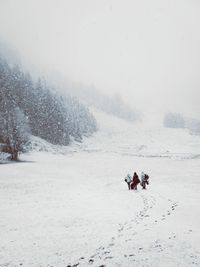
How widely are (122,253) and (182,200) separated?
10340mm

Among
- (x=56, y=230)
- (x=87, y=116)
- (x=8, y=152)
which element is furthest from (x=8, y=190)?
(x=87, y=116)

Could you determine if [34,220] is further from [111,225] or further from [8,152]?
[8,152]

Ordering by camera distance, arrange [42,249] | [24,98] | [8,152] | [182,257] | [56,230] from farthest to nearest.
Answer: [24,98]
[8,152]
[56,230]
[42,249]
[182,257]

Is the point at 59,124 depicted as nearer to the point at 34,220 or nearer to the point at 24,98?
the point at 24,98

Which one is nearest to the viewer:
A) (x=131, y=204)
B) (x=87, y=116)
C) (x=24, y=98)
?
(x=131, y=204)

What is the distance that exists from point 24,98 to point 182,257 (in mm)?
83612

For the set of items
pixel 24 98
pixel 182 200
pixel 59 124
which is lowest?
pixel 182 200

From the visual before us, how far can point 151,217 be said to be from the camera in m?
12.8

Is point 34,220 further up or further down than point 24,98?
further down

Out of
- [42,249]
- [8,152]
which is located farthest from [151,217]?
[8,152]

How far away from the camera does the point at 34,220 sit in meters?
12.5

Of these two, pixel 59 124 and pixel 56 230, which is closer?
pixel 56 230

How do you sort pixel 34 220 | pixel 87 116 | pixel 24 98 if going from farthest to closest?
1. pixel 87 116
2. pixel 24 98
3. pixel 34 220

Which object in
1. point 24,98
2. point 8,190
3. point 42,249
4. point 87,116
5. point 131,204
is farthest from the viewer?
point 87,116
